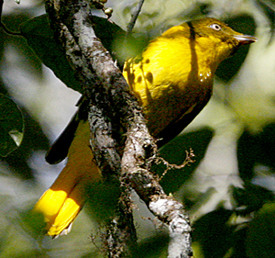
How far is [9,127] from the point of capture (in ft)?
5.75

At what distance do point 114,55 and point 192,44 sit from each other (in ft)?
2.84

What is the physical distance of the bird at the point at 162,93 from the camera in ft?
7.02

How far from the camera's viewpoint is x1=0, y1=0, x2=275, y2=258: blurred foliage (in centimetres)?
133

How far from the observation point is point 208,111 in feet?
10.3

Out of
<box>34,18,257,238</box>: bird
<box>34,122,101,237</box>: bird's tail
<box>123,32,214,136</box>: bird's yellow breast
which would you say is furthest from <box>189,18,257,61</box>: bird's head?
<box>34,122,101,237</box>: bird's tail

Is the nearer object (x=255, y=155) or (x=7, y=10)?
(x=255, y=155)

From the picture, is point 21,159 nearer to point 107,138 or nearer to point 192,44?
point 192,44

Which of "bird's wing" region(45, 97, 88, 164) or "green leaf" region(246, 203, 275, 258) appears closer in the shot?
"green leaf" region(246, 203, 275, 258)

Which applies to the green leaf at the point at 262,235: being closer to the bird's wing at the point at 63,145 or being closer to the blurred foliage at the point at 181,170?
the blurred foliage at the point at 181,170

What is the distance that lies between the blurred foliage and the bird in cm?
15

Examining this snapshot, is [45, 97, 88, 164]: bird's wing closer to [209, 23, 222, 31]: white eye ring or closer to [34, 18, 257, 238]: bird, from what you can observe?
[34, 18, 257, 238]: bird

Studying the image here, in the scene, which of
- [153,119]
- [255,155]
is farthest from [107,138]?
[255,155]

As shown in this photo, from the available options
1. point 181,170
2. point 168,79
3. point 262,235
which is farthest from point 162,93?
point 262,235

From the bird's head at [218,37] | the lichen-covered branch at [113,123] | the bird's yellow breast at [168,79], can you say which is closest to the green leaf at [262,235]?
the lichen-covered branch at [113,123]
